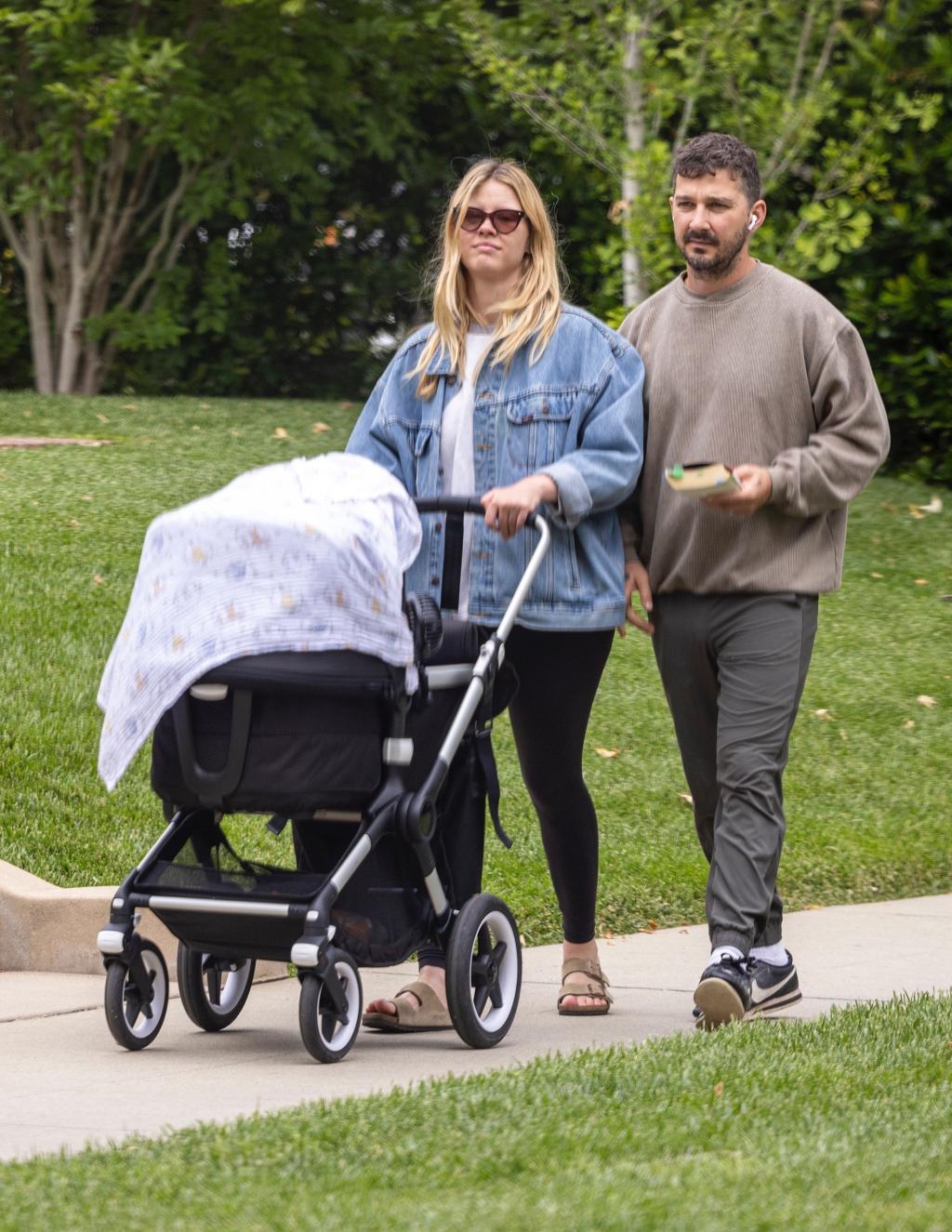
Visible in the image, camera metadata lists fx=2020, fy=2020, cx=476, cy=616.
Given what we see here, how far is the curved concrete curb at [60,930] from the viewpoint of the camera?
528 cm

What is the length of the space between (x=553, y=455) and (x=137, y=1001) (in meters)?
1.52

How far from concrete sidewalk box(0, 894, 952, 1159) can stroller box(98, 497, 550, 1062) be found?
0.11 m

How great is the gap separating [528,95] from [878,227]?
2.63 metres

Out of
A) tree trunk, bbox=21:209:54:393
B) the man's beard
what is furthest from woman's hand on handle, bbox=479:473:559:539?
tree trunk, bbox=21:209:54:393

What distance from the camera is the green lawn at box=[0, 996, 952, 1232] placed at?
9.61 ft

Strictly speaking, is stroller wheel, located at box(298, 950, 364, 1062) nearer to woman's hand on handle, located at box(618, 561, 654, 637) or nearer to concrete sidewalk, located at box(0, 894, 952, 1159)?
concrete sidewalk, located at box(0, 894, 952, 1159)

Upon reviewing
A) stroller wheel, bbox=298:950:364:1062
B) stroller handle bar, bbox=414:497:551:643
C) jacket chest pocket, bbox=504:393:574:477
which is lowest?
stroller wheel, bbox=298:950:364:1062

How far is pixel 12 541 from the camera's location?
941 cm

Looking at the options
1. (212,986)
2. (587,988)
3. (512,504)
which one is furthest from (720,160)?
(212,986)

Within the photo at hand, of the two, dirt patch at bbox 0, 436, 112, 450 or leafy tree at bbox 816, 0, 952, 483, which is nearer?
dirt patch at bbox 0, 436, 112, 450

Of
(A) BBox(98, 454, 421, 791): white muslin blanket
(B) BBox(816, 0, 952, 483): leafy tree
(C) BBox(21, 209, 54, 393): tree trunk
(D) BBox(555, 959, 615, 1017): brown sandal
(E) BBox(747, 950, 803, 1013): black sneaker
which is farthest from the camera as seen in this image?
(C) BBox(21, 209, 54, 393): tree trunk

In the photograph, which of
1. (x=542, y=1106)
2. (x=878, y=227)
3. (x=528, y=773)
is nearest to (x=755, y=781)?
(x=528, y=773)

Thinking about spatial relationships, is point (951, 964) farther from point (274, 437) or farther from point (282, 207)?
point (282, 207)

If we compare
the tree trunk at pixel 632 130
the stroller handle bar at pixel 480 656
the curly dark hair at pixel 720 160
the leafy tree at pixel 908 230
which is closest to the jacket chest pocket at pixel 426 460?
the stroller handle bar at pixel 480 656
